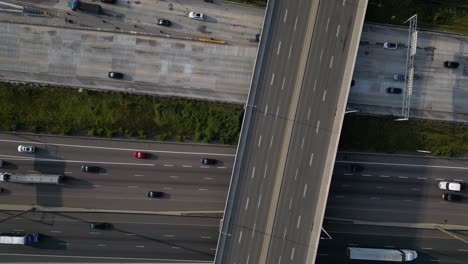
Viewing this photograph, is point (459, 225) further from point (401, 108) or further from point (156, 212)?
point (156, 212)

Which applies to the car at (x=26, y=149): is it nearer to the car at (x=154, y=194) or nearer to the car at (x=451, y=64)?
the car at (x=154, y=194)

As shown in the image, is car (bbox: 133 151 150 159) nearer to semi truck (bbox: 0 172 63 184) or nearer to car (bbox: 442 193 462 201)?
semi truck (bbox: 0 172 63 184)

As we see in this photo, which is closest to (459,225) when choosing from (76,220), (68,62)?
(76,220)

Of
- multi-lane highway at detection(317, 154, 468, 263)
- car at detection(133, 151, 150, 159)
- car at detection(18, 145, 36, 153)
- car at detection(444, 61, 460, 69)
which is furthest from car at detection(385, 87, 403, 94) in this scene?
car at detection(18, 145, 36, 153)

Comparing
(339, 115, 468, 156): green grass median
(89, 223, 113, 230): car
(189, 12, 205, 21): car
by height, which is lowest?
(89, 223, 113, 230): car

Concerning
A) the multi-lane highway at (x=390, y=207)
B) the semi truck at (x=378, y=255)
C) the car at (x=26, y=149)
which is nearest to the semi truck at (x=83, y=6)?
the car at (x=26, y=149)

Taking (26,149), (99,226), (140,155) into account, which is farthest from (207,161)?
(26,149)
